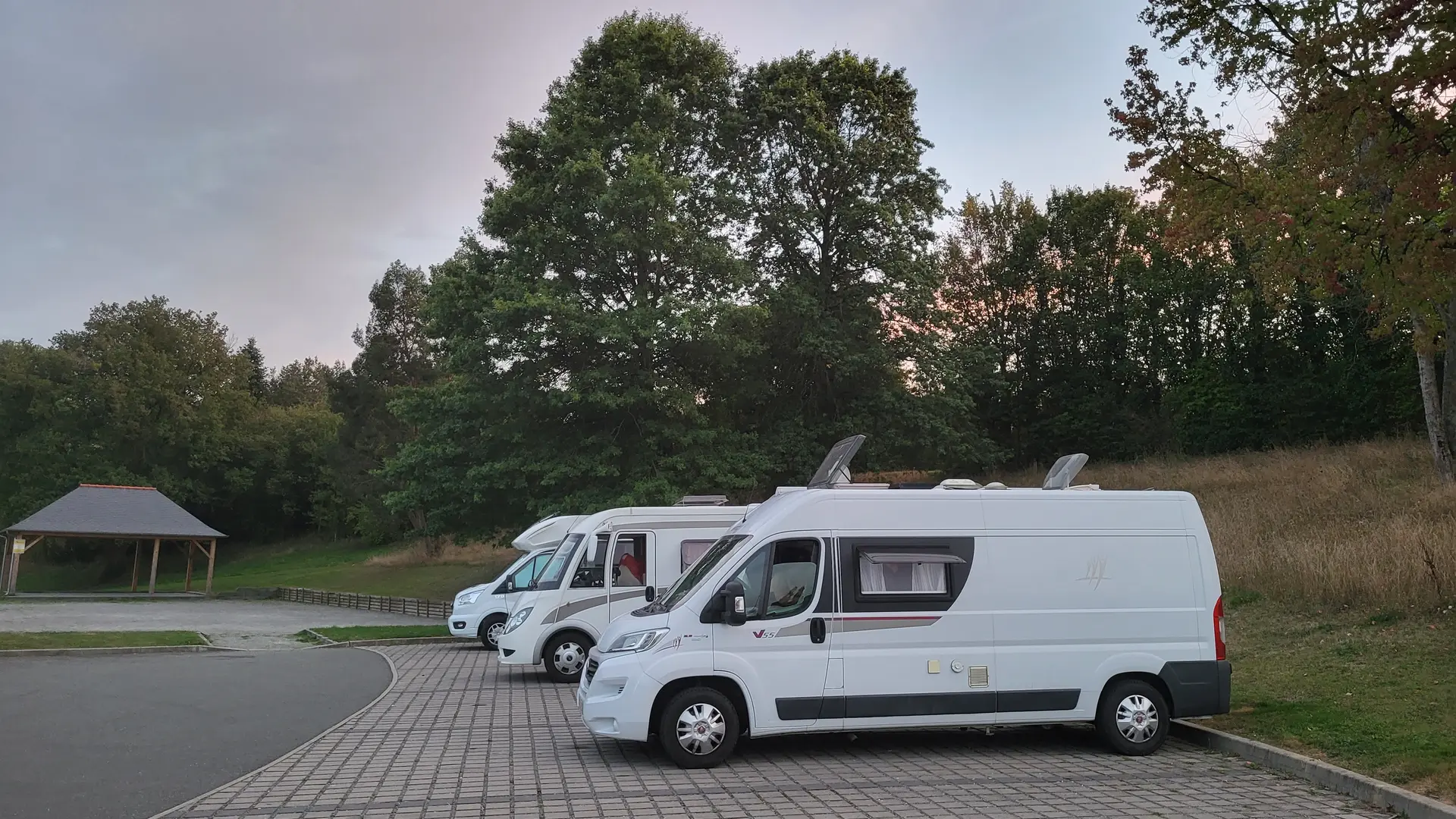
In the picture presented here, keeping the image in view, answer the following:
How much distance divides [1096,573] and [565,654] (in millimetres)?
8270

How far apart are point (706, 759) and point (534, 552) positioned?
11.7 m

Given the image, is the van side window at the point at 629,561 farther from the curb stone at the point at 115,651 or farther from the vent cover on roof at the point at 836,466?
the curb stone at the point at 115,651

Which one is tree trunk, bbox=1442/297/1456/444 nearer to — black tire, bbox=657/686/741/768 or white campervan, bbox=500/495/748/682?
white campervan, bbox=500/495/748/682

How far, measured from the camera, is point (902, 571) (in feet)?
30.4

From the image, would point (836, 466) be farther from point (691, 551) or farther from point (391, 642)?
point (391, 642)

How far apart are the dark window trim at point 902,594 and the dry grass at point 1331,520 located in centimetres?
794

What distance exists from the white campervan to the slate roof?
41.0 metres

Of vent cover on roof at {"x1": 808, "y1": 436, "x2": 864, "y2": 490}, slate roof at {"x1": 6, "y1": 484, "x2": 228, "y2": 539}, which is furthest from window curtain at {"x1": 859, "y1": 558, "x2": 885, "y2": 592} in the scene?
slate roof at {"x1": 6, "y1": 484, "x2": 228, "y2": 539}

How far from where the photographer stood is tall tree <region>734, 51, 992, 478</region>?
32.3m

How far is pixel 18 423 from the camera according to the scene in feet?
229

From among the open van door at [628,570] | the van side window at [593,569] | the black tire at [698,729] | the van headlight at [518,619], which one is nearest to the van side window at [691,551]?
the open van door at [628,570]

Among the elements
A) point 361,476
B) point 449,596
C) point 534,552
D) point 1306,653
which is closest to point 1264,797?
point 1306,653

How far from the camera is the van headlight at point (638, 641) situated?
8.84m

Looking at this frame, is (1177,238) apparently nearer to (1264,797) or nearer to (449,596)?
(1264,797)
